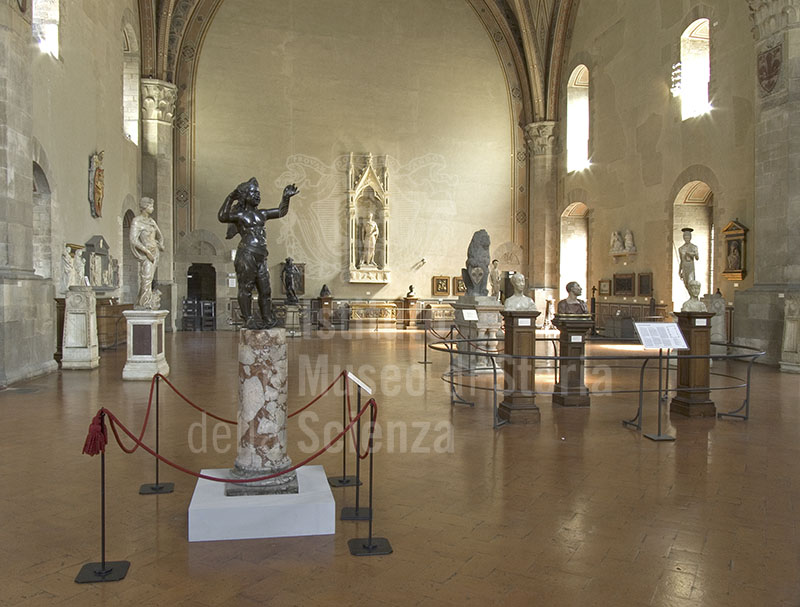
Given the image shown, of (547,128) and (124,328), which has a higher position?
(547,128)

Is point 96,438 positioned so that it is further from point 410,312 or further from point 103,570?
point 410,312

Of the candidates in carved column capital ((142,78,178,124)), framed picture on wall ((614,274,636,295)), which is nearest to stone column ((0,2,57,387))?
carved column capital ((142,78,178,124))

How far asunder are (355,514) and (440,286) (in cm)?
2034

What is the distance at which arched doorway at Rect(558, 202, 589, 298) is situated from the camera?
80.5ft

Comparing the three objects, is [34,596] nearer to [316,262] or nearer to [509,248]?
[316,262]

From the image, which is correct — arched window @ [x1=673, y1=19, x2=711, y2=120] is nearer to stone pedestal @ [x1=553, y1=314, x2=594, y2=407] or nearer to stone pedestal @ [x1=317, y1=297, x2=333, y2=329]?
stone pedestal @ [x1=553, y1=314, x2=594, y2=407]

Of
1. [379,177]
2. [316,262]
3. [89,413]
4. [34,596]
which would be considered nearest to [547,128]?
[379,177]

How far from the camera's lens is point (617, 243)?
66.2ft

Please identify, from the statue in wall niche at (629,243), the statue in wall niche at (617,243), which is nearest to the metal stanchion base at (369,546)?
the statue in wall niche at (629,243)

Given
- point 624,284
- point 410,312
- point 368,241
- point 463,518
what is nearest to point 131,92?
point 368,241

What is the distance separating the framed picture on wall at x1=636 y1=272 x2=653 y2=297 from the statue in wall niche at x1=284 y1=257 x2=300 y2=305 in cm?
1074

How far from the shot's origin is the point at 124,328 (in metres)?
A: 16.7

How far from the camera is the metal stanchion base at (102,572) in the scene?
3486 mm

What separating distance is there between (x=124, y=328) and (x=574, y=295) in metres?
12.3
